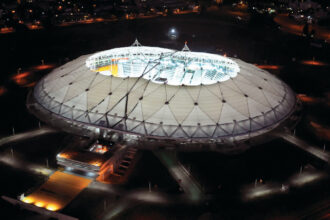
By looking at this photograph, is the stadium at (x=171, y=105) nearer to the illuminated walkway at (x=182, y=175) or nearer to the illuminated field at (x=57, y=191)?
the illuminated walkway at (x=182, y=175)

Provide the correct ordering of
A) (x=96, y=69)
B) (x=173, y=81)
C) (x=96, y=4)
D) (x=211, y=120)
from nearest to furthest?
1. (x=211, y=120)
2. (x=173, y=81)
3. (x=96, y=69)
4. (x=96, y=4)

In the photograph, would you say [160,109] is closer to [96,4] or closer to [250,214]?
[250,214]

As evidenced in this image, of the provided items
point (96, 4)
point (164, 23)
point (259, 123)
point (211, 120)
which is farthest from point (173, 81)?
point (96, 4)

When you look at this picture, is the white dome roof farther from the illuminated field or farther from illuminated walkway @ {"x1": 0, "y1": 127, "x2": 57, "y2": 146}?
the illuminated field

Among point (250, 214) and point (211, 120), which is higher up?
point (211, 120)

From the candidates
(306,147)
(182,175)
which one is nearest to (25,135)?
(182,175)

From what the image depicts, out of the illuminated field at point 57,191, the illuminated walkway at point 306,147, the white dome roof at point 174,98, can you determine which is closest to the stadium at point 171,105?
the white dome roof at point 174,98
